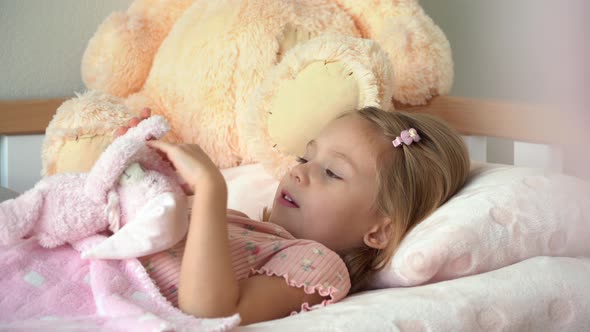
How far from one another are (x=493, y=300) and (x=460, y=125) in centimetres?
59

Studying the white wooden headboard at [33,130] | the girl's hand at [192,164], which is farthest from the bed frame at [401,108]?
the girl's hand at [192,164]

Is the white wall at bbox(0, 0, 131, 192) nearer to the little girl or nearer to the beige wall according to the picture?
the beige wall

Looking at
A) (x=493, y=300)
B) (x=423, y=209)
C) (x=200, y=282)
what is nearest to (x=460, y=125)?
(x=423, y=209)

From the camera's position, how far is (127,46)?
4.31 feet

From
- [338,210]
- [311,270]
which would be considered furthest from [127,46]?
[311,270]

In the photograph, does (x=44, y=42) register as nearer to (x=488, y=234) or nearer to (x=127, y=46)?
(x=127, y=46)

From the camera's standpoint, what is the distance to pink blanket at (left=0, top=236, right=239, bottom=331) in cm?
56

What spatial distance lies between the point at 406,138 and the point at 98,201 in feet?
1.40

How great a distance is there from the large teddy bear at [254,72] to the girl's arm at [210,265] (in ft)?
1.35

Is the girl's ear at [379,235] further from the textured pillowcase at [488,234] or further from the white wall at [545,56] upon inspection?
the white wall at [545,56]

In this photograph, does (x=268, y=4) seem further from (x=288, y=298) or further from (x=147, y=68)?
(x=288, y=298)

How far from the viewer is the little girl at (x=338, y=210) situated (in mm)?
708

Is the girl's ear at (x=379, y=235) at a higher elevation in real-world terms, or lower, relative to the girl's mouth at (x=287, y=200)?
lower

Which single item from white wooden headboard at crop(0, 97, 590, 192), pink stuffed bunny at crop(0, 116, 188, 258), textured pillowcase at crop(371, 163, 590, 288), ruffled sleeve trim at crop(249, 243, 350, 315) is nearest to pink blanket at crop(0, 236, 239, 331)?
pink stuffed bunny at crop(0, 116, 188, 258)
